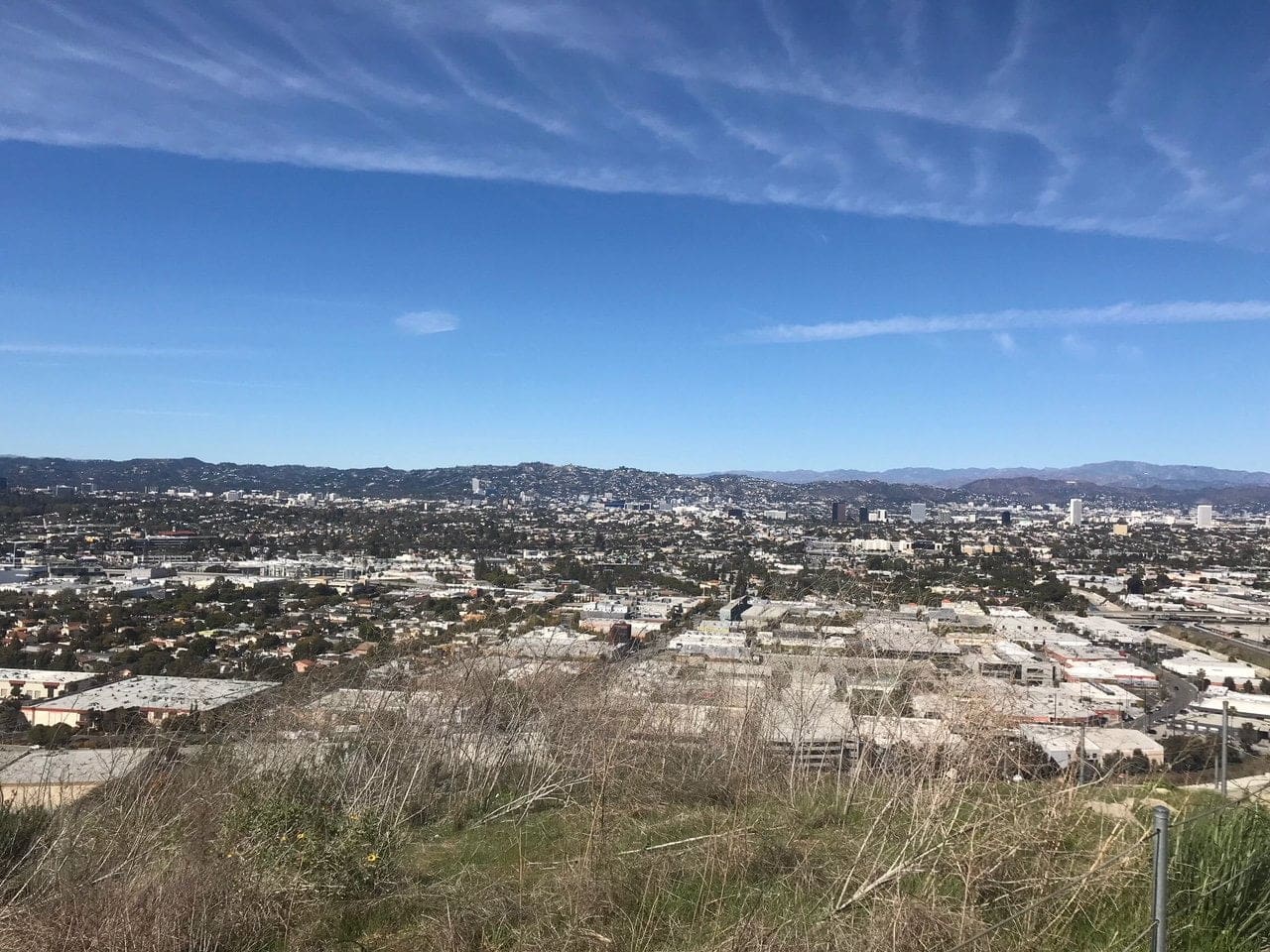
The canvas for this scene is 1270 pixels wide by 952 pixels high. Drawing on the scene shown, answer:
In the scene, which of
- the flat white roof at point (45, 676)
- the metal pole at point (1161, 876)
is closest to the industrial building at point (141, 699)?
the flat white roof at point (45, 676)

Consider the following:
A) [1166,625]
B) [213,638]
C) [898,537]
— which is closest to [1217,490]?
[898,537]

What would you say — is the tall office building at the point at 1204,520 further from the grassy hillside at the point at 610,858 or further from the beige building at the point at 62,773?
the beige building at the point at 62,773

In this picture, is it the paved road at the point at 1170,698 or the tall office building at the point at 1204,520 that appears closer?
the paved road at the point at 1170,698

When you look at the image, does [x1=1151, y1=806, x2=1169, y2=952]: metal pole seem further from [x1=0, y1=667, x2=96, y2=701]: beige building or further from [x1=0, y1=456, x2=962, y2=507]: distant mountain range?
[x1=0, y1=456, x2=962, y2=507]: distant mountain range

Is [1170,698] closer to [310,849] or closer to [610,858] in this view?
[610,858]

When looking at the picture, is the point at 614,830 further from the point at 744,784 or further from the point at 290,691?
the point at 290,691

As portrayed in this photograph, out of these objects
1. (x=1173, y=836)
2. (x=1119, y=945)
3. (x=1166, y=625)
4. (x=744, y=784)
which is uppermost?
(x=1173, y=836)

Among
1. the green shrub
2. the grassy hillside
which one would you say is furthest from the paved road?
the green shrub

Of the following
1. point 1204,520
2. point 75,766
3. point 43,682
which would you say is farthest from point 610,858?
point 1204,520
